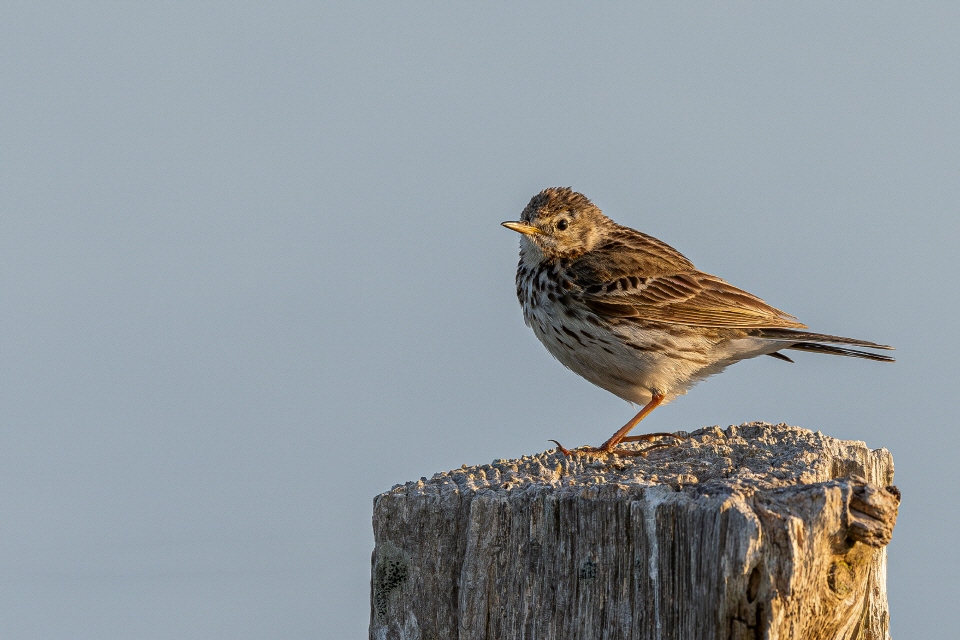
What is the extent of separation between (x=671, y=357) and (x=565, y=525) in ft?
14.5

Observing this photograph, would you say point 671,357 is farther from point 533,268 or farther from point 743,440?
point 743,440

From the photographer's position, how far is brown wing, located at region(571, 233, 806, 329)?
8336 mm

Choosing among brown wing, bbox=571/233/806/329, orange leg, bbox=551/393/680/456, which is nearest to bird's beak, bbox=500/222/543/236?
brown wing, bbox=571/233/806/329

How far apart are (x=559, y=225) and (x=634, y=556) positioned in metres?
5.54

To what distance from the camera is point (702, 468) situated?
4953mm

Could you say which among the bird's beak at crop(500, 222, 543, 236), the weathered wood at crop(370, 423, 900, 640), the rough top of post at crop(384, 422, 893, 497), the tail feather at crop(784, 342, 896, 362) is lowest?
the weathered wood at crop(370, 423, 900, 640)

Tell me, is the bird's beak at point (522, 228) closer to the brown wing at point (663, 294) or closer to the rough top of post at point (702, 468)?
the brown wing at point (663, 294)

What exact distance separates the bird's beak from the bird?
0.01 metres

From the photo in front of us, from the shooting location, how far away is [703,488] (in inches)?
155

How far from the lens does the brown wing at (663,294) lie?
8.34 m

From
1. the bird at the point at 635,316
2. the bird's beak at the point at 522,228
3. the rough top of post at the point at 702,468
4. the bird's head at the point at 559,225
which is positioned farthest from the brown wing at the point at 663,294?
the rough top of post at the point at 702,468

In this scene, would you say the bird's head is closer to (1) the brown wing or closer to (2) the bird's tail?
(1) the brown wing

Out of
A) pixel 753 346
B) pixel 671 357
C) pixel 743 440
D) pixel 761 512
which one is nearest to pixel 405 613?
pixel 761 512

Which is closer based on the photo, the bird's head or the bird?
the bird
